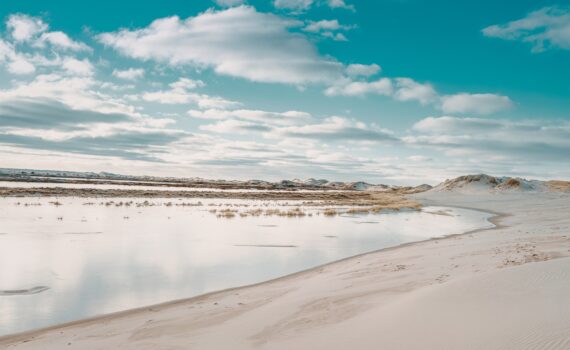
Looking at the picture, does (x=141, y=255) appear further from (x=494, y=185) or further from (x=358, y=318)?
(x=494, y=185)

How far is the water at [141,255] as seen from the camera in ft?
33.1

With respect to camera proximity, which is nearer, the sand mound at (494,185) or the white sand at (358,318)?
the white sand at (358,318)

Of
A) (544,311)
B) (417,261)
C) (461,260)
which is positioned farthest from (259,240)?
(544,311)

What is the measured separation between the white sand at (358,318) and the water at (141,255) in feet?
3.77

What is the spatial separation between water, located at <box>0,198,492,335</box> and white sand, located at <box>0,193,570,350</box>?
1.15 metres

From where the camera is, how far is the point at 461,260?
14.2m

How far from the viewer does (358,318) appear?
318 inches

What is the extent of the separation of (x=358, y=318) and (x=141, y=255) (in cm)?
1029

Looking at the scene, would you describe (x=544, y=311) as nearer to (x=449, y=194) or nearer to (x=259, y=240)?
(x=259, y=240)

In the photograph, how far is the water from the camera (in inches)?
397

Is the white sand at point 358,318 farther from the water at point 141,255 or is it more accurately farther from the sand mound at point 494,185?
the sand mound at point 494,185

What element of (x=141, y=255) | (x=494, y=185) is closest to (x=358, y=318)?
(x=141, y=255)

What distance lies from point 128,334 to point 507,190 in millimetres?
81022

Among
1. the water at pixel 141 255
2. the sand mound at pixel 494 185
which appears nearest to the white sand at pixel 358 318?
the water at pixel 141 255
